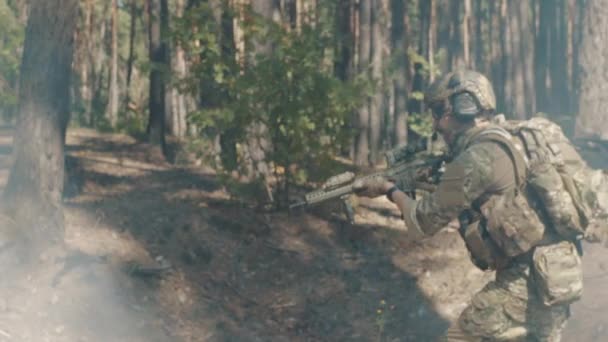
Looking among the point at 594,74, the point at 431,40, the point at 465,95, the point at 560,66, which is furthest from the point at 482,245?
the point at 560,66

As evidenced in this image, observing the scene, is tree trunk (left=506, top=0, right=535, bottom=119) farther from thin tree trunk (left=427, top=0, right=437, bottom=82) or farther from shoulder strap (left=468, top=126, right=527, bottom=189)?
shoulder strap (left=468, top=126, right=527, bottom=189)

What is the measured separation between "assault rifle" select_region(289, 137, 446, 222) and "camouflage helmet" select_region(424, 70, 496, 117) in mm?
353

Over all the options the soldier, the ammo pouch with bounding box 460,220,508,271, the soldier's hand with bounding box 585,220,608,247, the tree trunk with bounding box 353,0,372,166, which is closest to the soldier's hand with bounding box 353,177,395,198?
the soldier

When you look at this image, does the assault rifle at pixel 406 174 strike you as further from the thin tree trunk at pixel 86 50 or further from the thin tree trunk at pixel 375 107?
the thin tree trunk at pixel 86 50

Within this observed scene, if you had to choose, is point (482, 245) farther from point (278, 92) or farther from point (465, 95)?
point (278, 92)

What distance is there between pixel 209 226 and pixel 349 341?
252 cm

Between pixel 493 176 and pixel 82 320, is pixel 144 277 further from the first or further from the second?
pixel 493 176

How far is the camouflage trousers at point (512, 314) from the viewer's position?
543cm

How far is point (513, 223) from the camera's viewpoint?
17.2 feet

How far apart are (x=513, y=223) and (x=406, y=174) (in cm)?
80

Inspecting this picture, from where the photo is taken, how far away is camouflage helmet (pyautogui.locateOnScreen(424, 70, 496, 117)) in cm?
542

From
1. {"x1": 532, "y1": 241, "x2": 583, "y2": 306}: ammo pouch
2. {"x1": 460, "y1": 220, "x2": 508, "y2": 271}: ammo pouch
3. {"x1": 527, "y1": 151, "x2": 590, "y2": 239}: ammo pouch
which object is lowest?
{"x1": 532, "y1": 241, "x2": 583, "y2": 306}: ammo pouch

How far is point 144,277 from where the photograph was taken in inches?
335

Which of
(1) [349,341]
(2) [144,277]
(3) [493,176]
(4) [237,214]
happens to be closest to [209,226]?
(4) [237,214]
